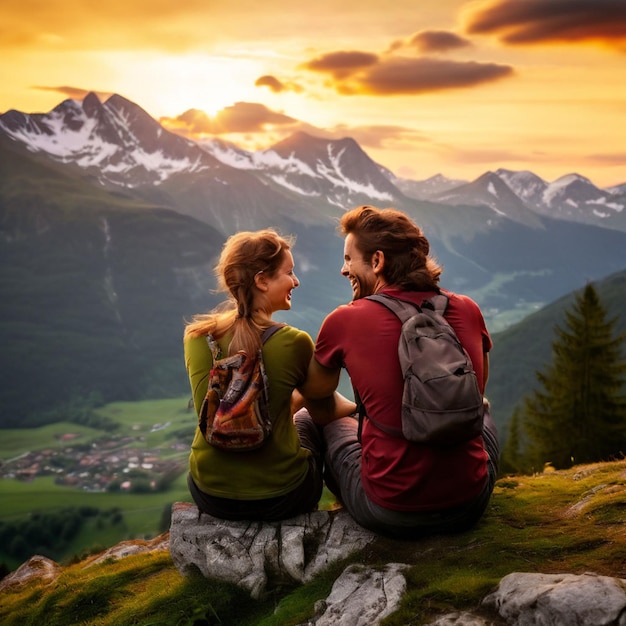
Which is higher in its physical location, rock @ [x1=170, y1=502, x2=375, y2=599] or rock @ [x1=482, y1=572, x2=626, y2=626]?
rock @ [x1=482, y1=572, x2=626, y2=626]

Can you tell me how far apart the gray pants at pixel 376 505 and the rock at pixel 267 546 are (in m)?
0.34

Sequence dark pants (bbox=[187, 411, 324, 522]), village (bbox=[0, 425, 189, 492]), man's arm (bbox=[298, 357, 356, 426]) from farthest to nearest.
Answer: village (bbox=[0, 425, 189, 492]) < dark pants (bbox=[187, 411, 324, 522]) < man's arm (bbox=[298, 357, 356, 426])

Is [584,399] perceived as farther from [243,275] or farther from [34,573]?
[243,275]

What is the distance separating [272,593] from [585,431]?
98.6 feet

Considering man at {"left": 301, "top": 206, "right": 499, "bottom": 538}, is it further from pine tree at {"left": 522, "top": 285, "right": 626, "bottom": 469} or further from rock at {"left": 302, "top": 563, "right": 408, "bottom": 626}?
pine tree at {"left": 522, "top": 285, "right": 626, "bottom": 469}

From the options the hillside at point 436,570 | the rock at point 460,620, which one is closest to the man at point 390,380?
the hillside at point 436,570

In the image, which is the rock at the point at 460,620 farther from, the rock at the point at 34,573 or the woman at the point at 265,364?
the rock at the point at 34,573

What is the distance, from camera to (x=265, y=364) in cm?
628

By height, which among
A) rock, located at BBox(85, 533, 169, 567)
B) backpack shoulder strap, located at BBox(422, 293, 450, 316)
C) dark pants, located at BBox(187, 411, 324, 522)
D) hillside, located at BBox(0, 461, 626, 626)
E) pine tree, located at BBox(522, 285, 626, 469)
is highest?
backpack shoulder strap, located at BBox(422, 293, 450, 316)

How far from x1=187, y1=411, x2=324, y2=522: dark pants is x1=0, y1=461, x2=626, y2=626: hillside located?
2.68 ft

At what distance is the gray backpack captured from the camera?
516 centimetres

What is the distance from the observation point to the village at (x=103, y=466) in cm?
16388

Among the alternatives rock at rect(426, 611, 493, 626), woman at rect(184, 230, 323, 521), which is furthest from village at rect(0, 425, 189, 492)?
rock at rect(426, 611, 493, 626)

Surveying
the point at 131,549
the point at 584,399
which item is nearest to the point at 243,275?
the point at 131,549
